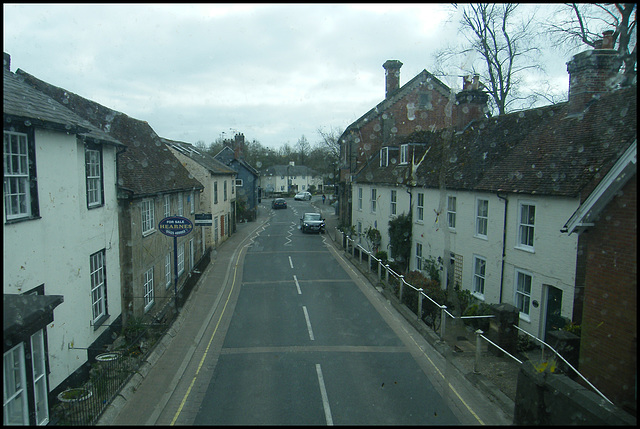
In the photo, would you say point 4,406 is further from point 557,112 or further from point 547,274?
point 557,112

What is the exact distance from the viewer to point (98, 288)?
37.0 ft

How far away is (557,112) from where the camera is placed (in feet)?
50.8

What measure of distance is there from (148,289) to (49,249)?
7424 millimetres

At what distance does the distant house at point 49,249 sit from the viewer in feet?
20.5

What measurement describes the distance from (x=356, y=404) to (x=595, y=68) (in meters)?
12.7

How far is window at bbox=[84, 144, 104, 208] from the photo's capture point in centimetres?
1064

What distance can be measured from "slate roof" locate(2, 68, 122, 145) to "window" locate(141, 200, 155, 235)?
4.88 m

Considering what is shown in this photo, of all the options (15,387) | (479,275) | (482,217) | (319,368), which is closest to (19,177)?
(15,387)

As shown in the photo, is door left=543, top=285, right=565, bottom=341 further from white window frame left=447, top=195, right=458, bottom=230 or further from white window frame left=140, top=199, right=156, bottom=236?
white window frame left=140, top=199, right=156, bottom=236

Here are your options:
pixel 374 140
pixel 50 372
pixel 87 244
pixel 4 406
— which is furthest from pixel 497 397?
pixel 374 140

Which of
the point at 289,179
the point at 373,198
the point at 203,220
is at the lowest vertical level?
the point at 203,220

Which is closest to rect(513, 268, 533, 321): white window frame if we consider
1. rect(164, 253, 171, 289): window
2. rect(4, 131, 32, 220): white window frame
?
rect(4, 131, 32, 220): white window frame

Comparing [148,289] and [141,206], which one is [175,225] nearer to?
[141,206]

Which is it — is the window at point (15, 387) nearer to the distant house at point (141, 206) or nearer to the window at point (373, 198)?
the distant house at point (141, 206)
